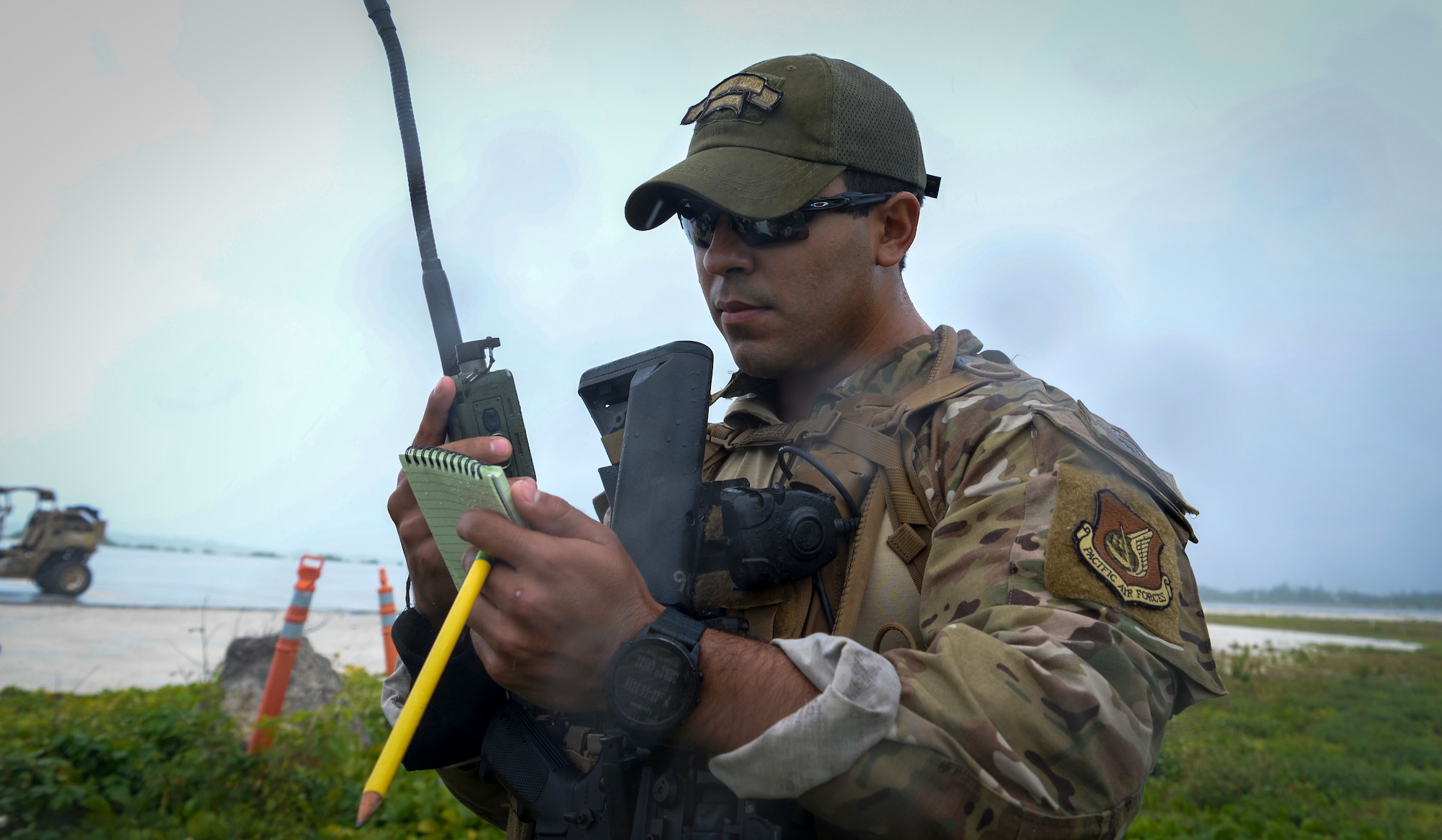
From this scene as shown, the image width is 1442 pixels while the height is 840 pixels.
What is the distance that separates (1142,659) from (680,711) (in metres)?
0.71

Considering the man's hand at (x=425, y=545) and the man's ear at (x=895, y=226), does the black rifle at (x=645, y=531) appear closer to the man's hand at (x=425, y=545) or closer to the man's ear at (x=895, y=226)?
the man's hand at (x=425, y=545)

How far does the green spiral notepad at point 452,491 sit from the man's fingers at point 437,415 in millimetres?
369

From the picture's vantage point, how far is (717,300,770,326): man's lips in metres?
2.06

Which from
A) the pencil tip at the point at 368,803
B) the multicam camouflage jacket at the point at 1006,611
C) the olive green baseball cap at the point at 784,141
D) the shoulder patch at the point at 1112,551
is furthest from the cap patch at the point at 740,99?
the pencil tip at the point at 368,803

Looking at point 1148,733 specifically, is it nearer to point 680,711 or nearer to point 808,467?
point 680,711

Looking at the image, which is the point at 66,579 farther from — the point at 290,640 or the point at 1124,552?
the point at 1124,552

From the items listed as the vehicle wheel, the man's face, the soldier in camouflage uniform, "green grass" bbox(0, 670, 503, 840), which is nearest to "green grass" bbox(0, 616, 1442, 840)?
"green grass" bbox(0, 670, 503, 840)

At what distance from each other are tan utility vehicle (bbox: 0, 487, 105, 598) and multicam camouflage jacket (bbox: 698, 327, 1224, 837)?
17.9m

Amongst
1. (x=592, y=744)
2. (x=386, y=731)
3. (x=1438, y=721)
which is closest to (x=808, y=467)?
(x=592, y=744)

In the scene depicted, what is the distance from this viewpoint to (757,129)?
6.81 ft

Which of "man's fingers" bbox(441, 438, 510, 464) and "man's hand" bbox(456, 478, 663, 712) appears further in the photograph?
"man's fingers" bbox(441, 438, 510, 464)

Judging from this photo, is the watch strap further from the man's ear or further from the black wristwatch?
the man's ear

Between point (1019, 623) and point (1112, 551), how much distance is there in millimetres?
216

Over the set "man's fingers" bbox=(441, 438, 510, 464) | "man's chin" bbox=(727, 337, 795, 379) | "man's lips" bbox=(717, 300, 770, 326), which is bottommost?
"man's fingers" bbox=(441, 438, 510, 464)
